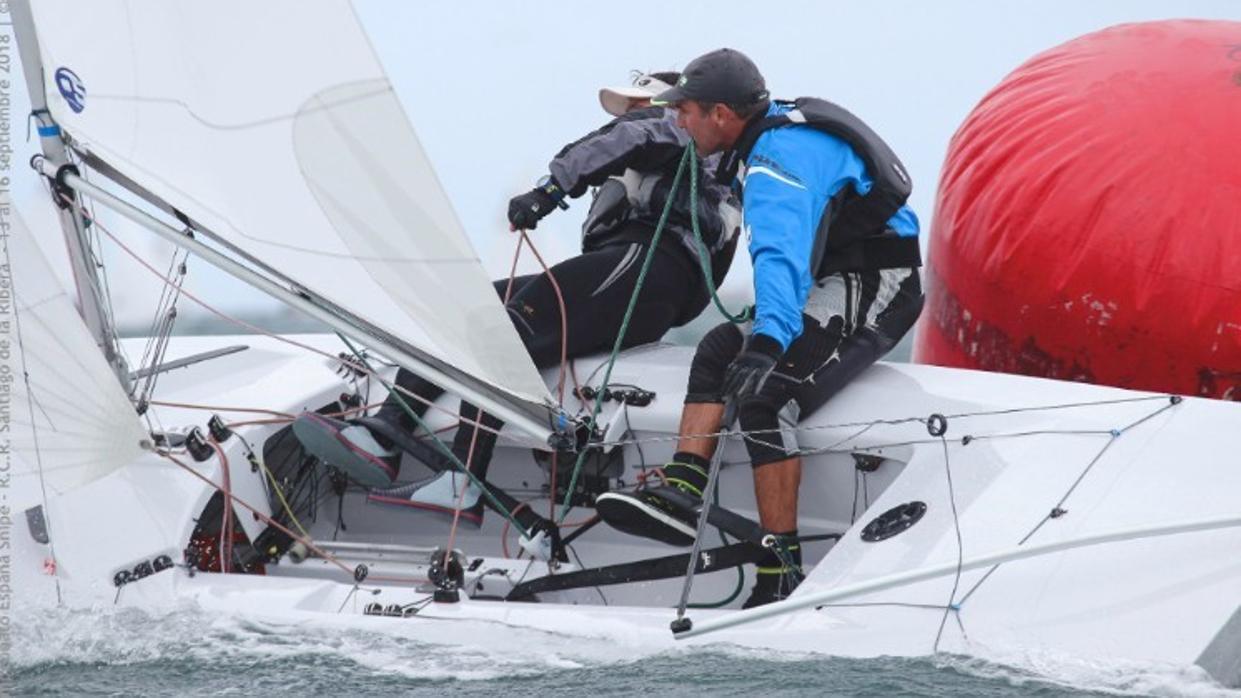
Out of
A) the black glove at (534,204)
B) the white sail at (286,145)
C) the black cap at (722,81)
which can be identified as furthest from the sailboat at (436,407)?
the black cap at (722,81)

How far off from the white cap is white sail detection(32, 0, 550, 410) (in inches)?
43.1

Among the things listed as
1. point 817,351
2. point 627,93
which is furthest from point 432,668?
point 627,93

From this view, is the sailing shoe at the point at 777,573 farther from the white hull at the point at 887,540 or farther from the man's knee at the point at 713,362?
the man's knee at the point at 713,362

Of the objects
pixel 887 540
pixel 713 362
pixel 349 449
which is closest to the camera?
pixel 887 540

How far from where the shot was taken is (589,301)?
3.56 m

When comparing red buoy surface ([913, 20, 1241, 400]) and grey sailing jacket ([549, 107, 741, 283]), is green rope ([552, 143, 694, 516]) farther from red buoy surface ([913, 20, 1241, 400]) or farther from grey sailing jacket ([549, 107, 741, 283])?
red buoy surface ([913, 20, 1241, 400])

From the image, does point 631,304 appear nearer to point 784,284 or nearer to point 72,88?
point 784,284

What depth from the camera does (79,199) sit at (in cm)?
305

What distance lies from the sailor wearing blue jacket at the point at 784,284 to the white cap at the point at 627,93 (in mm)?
523

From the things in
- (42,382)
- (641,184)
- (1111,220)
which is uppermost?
(641,184)

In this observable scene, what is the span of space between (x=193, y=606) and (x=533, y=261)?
1845 millimetres

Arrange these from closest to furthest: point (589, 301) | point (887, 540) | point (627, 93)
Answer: point (887, 540)
point (589, 301)
point (627, 93)

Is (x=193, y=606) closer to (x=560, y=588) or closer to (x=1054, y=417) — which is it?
(x=560, y=588)

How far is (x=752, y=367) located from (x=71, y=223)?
4.10 feet
